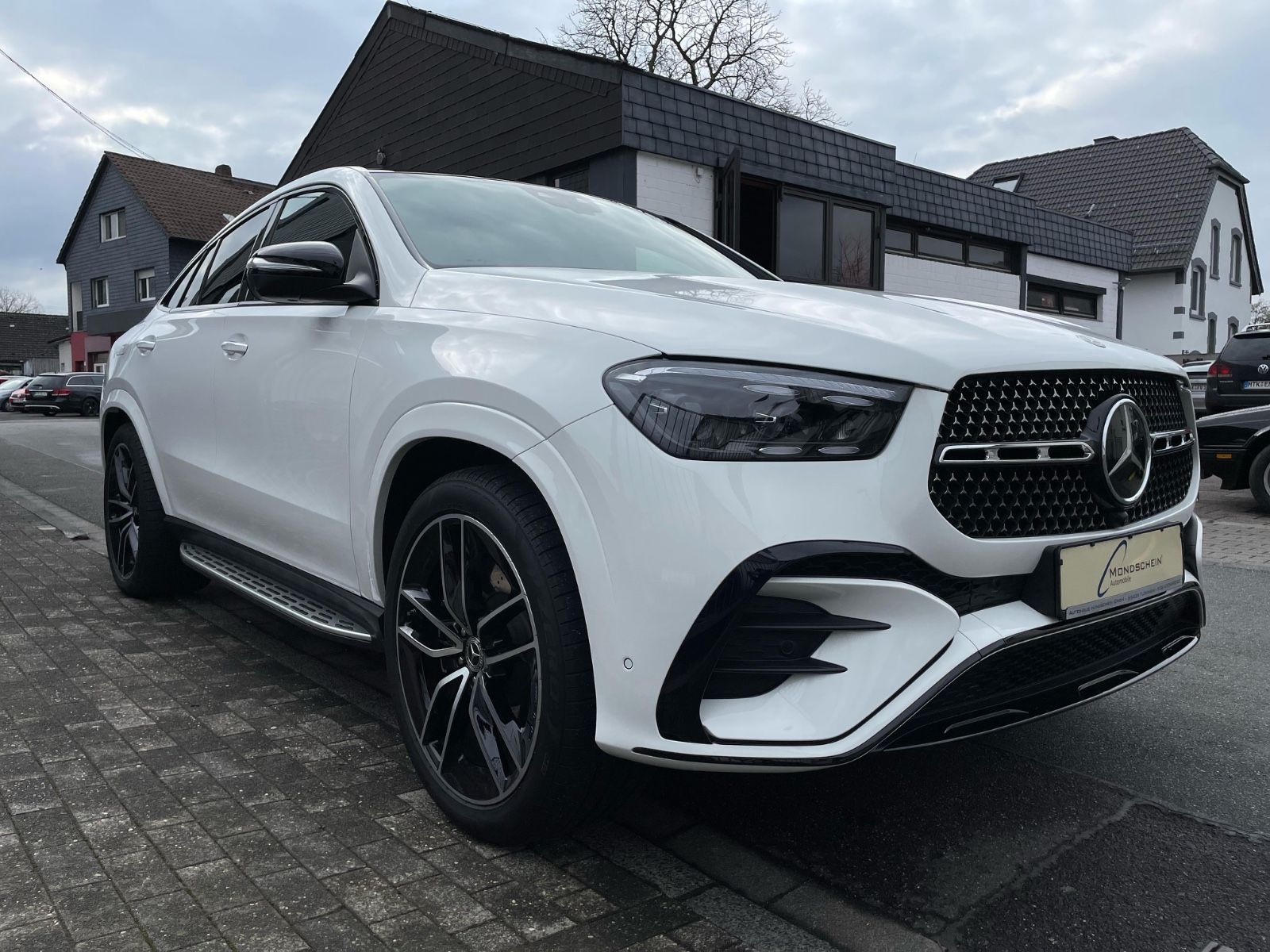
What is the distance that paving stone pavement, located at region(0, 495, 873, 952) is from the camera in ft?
6.59

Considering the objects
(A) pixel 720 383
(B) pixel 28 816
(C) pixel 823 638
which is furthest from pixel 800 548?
(B) pixel 28 816

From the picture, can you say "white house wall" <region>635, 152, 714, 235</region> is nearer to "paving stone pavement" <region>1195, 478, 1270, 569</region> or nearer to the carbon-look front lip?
"paving stone pavement" <region>1195, 478, 1270, 569</region>

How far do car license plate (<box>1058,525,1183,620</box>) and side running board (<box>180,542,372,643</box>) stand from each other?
1.76m

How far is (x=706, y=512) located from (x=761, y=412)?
0.22m

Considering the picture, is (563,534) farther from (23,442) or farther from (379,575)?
(23,442)

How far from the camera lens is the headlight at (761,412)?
1.87 m

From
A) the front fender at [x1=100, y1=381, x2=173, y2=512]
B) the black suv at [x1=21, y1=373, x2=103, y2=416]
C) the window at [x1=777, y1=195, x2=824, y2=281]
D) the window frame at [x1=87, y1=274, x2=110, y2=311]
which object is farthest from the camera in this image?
the window frame at [x1=87, y1=274, x2=110, y2=311]

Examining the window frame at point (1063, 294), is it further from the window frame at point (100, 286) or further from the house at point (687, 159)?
the window frame at point (100, 286)

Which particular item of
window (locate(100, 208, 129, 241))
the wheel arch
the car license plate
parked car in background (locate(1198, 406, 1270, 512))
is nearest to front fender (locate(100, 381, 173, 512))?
the wheel arch

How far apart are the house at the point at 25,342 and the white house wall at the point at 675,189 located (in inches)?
2493

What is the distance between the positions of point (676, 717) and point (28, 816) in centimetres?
170

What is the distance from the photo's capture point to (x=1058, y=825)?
2.51m

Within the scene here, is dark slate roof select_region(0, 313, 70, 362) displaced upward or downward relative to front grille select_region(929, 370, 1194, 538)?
upward

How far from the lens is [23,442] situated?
16.7 metres
